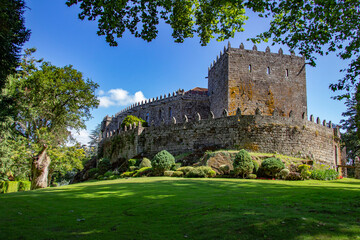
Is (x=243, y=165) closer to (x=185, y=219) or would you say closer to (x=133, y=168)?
(x=133, y=168)

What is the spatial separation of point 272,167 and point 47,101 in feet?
75.2

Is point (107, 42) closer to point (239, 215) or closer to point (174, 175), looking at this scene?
point (239, 215)

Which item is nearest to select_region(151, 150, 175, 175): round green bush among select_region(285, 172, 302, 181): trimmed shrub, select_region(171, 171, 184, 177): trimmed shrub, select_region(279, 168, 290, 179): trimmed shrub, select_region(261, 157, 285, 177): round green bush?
select_region(171, 171, 184, 177): trimmed shrub

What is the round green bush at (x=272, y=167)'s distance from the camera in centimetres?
1947

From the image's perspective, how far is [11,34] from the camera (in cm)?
1819

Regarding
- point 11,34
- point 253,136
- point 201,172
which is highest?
point 11,34

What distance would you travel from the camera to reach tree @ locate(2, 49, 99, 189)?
2598 cm

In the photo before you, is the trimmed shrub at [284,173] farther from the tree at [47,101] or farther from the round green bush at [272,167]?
the tree at [47,101]

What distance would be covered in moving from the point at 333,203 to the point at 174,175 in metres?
14.6

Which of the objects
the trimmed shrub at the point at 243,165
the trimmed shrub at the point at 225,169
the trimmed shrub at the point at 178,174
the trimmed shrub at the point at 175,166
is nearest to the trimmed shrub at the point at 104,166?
the trimmed shrub at the point at 175,166

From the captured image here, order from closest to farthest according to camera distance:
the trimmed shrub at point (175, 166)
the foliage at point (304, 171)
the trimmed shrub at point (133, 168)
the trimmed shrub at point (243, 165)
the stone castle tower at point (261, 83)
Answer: the trimmed shrub at point (243, 165) → the foliage at point (304, 171) → the trimmed shrub at point (175, 166) → the trimmed shrub at point (133, 168) → the stone castle tower at point (261, 83)

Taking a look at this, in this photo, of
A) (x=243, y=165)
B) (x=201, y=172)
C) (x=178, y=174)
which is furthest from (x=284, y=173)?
(x=178, y=174)

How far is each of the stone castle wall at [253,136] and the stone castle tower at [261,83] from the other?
755 cm

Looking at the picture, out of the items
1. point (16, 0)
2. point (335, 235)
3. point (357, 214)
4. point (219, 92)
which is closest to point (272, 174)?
point (357, 214)
